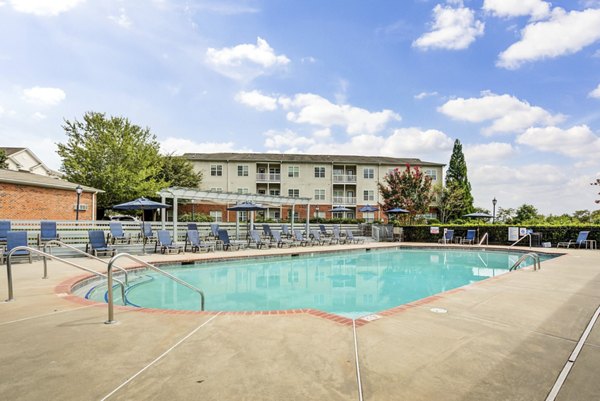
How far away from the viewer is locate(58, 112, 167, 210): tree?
87.7 ft

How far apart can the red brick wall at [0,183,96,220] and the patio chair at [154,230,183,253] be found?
1070cm

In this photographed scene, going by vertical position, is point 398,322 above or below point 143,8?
below

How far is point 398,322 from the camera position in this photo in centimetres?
420

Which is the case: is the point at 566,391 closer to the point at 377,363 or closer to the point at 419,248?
the point at 377,363

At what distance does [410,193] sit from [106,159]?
26477mm

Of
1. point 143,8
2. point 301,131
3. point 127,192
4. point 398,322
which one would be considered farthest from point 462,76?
point 127,192

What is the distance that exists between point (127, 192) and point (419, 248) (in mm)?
23304

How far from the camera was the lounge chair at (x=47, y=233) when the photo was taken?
39.1ft

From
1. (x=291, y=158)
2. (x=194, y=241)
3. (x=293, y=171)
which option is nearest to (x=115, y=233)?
(x=194, y=241)

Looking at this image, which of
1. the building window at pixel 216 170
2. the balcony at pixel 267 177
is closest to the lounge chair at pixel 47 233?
the building window at pixel 216 170

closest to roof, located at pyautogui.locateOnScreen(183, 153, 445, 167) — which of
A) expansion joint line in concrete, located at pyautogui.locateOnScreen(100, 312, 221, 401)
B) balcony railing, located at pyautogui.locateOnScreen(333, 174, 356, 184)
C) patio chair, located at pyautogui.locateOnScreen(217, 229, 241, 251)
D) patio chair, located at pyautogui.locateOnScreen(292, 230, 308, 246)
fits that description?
balcony railing, located at pyautogui.locateOnScreen(333, 174, 356, 184)

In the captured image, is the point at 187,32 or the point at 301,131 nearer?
the point at 187,32

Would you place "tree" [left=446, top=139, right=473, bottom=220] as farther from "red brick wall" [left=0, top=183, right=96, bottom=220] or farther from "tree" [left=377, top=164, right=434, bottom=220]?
"red brick wall" [left=0, top=183, right=96, bottom=220]

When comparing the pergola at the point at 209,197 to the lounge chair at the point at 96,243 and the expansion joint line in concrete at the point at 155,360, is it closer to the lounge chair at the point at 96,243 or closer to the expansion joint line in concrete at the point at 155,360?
the lounge chair at the point at 96,243
